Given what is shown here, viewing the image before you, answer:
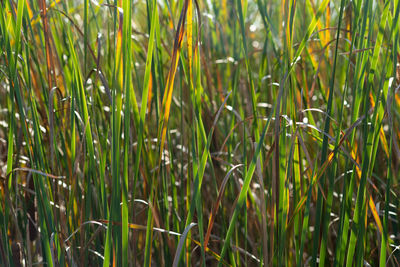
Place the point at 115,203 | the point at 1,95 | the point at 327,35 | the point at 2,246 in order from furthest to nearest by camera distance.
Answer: the point at 1,95
the point at 327,35
the point at 2,246
the point at 115,203

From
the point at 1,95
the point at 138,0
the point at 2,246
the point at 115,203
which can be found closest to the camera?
the point at 115,203

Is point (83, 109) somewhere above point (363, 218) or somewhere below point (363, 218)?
above

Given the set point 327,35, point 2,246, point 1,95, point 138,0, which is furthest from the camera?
point 138,0

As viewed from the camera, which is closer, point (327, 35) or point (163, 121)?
point (163, 121)

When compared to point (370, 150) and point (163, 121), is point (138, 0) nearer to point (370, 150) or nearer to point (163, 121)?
point (163, 121)

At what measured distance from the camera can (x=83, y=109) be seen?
27.1 inches

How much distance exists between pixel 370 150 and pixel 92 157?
14.5 inches

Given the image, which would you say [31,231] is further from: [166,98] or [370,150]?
[370,150]

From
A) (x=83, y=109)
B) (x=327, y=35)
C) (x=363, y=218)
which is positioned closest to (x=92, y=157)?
(x=83, y=109)

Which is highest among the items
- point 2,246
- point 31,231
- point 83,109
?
point 83,109

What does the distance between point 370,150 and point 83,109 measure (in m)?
0.38

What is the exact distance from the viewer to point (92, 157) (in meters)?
0.71

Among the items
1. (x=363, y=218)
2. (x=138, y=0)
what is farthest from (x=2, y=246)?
(x=138, y=0)

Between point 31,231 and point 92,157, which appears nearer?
point 92,157
